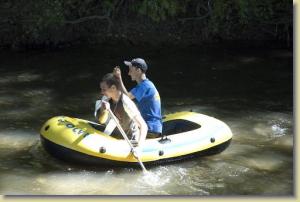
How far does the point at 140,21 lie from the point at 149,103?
7143 millimetres

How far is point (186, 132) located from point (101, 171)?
1.11m

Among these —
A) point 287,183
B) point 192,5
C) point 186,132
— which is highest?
point 192,5

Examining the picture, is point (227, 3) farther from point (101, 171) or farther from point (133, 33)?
point (101, 171)

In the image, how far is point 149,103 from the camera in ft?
19.8

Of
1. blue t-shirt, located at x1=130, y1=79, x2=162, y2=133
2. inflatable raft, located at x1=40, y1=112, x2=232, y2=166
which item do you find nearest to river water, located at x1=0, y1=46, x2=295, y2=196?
inflatable raft, located at x1=40, y1=112, x2=232, y2=166

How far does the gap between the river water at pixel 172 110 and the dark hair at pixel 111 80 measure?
0.97 m

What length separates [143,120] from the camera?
5.75 metres

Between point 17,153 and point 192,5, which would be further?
A: point 192,5

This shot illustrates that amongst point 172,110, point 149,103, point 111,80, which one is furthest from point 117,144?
point 172,110

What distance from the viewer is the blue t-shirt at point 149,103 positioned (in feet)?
19.5

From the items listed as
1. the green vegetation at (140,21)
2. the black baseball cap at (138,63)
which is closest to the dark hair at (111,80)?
the black baseball cap at (138,63)

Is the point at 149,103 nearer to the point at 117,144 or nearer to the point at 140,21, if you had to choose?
the point at 117,144

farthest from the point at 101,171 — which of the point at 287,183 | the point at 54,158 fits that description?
the point at 287,183

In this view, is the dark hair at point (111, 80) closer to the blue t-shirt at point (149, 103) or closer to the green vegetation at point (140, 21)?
the blue t-shirt at point (149, 103)
